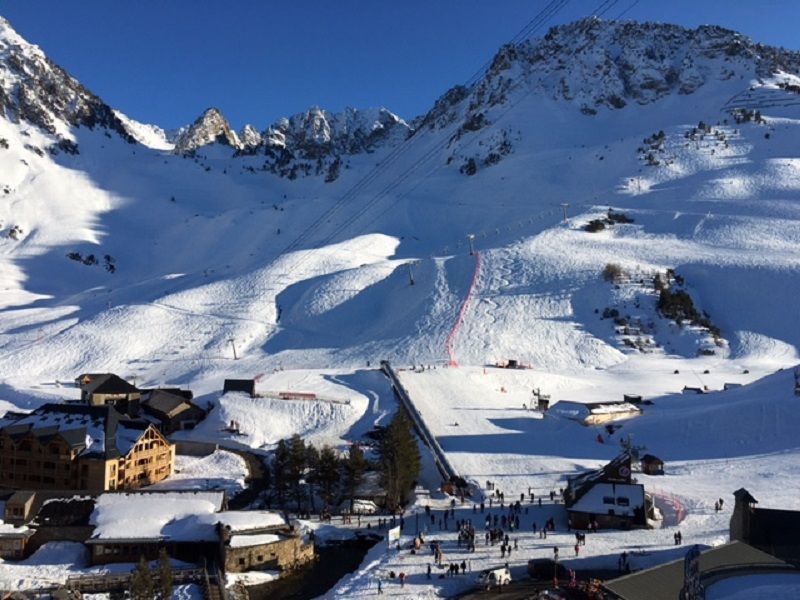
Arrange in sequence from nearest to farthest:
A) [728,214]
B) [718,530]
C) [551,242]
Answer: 1. [718,530]
2. [551,242]
3. [728,214]

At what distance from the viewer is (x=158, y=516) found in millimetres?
29188

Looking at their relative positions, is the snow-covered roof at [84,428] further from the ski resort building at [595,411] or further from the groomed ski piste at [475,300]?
the ski resort building at [595,411]

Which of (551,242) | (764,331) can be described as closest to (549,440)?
(764,331)

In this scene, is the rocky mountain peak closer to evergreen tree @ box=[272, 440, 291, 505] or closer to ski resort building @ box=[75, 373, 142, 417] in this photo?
ski resort building @ box=[75, 373, 142, 417]

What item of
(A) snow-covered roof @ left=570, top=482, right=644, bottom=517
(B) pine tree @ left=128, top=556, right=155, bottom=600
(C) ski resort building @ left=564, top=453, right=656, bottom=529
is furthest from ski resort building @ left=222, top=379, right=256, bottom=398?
(B) pine tree @ left=128, top=556, right=155, bottom=600

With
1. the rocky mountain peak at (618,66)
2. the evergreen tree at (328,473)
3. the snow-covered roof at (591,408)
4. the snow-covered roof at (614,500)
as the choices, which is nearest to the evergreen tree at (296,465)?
the evergreen tree at (328,473)

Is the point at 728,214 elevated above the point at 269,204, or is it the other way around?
the point at 269,204

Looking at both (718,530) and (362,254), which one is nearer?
(718,530)

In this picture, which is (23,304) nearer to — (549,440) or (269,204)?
(269,204)

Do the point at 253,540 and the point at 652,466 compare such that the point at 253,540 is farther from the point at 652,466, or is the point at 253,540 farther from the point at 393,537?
the point at 652,466

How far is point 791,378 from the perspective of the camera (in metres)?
45.6

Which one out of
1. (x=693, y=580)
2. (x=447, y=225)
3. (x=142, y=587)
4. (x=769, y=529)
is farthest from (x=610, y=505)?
(x=447, y=225)

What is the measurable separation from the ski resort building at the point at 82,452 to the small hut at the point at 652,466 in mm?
26440

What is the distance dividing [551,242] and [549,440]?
52.1 m
